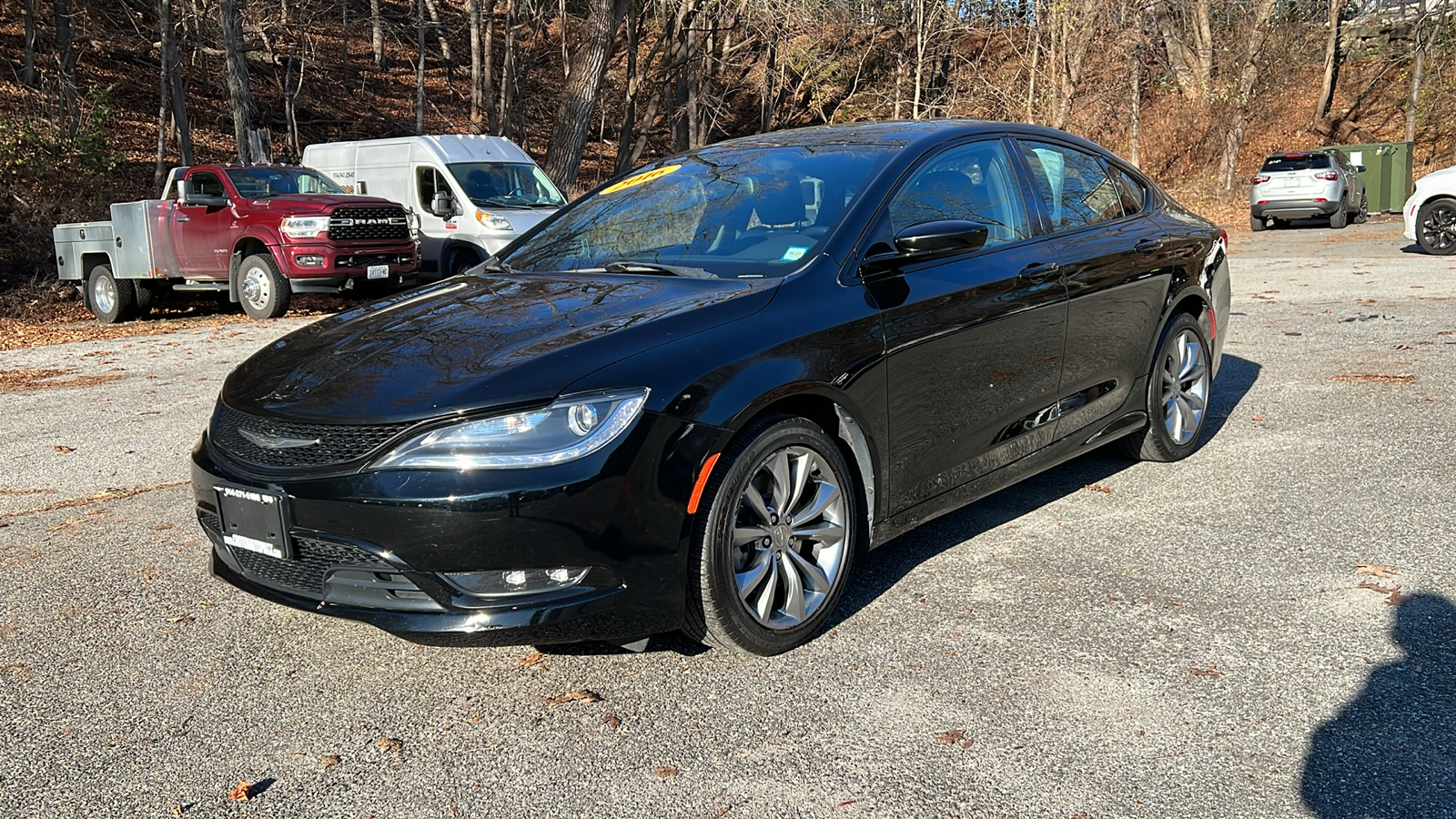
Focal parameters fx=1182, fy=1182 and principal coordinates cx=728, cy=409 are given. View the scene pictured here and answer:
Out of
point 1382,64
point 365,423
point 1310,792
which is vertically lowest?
point 1310,792

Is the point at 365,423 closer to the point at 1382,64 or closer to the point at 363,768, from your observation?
the point at 363,768

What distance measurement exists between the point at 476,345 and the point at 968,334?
5.95ft

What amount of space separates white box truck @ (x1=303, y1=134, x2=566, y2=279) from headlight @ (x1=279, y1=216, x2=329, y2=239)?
2.79 meters

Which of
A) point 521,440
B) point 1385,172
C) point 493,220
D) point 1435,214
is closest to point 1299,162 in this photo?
point 1385,172

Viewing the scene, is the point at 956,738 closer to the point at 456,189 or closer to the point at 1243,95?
the point at 456,189

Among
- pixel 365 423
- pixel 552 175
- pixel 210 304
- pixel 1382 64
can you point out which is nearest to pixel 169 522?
pixel 365 423

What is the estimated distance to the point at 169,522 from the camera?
17.4ft

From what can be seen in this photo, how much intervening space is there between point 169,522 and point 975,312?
366 cm

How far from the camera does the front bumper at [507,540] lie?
3.15 m

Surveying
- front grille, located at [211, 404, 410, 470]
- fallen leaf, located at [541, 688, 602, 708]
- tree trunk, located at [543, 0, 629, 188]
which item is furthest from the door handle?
tree trunk, located at [543, 0, 629, 188]

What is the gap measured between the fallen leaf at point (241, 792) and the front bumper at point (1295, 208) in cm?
2596

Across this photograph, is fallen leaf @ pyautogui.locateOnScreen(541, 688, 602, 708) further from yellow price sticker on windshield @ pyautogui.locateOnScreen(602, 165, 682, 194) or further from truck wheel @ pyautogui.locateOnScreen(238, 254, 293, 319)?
truck wheel @ pyautogui.locateOnScreen(238, 254, 293, 319)

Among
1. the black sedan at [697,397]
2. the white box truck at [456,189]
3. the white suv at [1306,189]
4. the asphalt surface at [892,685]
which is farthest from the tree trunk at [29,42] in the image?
the white suv at [1306,189]

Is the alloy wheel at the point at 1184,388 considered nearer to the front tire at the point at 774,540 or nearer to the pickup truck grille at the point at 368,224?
the front tire at the point at 774,540
